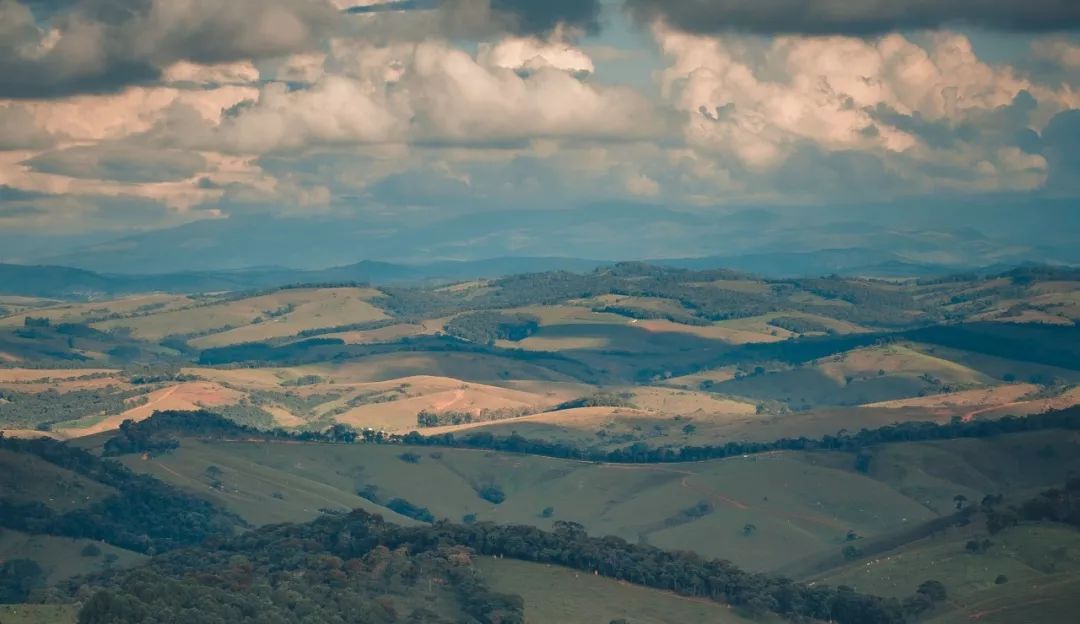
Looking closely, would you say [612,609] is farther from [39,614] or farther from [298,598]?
[39,614]

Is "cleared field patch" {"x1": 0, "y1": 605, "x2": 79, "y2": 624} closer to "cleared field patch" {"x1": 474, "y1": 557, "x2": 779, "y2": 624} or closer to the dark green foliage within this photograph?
the dark green foliage

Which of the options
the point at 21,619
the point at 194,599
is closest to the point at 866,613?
the point at 194,599

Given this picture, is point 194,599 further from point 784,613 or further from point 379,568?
point 784,613

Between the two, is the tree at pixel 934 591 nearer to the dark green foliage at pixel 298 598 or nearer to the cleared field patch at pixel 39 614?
the dark green foliage at pixel 298 598

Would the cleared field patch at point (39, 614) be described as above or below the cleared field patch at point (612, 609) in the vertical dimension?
above

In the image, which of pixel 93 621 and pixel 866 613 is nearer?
pixel 93 621

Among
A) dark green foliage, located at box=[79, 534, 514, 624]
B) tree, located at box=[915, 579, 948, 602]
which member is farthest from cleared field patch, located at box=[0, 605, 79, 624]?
tree, located at box=[915, 579, 948, 602]

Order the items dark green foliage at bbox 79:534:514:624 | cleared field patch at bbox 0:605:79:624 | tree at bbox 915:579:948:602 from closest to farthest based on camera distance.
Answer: dark green foliage at bbox 79:534:514:624 < cleared field patch at bbox 0:605:79:624 < tree at bbox 915:579:948:602

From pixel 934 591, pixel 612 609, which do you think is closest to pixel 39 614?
pixel 612 609

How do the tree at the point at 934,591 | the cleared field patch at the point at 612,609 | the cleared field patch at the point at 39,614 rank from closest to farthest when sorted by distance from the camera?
the cleared field patch at the point at 39,614 → the cleared field patch at the point at 612,609 → the tree at the point at 934,591

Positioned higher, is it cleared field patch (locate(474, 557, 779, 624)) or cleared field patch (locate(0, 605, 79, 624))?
cleared field patch (locate(0, 605, 79, 624))

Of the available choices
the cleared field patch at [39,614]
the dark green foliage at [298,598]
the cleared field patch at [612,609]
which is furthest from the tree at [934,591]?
the cleared field patch at [39,614]
